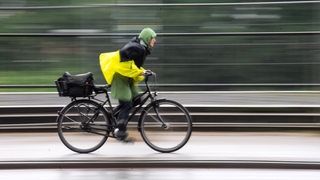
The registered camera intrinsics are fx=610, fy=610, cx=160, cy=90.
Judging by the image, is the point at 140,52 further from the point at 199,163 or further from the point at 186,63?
the point at 186,63

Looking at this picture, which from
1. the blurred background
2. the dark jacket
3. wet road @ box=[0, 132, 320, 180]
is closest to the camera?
wet road @ box=[0, 132, 320, 180]

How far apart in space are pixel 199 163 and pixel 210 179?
54 cm

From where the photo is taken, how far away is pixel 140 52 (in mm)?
7793

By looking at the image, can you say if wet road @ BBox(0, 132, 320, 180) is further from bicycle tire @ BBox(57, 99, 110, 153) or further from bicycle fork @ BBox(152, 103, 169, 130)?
bicycle fork @ BBox(152, 103, 169, 130)

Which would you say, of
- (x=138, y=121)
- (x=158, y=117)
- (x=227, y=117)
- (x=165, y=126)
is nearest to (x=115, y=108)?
(x=138, y=121)

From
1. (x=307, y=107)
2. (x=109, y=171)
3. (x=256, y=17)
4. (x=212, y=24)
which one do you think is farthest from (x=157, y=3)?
(x=109, y=171)

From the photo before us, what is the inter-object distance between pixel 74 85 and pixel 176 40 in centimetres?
246

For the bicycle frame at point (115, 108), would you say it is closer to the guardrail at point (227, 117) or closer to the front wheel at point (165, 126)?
the front wheel at point (165, 126)

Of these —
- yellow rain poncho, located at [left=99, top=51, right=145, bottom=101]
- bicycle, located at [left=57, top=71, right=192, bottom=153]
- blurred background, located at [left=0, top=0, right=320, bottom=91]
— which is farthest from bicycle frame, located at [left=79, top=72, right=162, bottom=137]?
blurred background, located at [left=0, top=0, right=320, bottom=91]

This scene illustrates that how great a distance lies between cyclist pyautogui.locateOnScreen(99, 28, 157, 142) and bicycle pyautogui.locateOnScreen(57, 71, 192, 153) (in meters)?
0.12

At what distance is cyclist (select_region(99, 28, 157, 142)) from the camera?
7.79m

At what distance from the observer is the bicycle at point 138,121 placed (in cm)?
806

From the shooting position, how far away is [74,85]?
26.1ft

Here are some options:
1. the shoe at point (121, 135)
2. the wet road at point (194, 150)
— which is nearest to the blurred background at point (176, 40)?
the wet road at point (194, 150)
